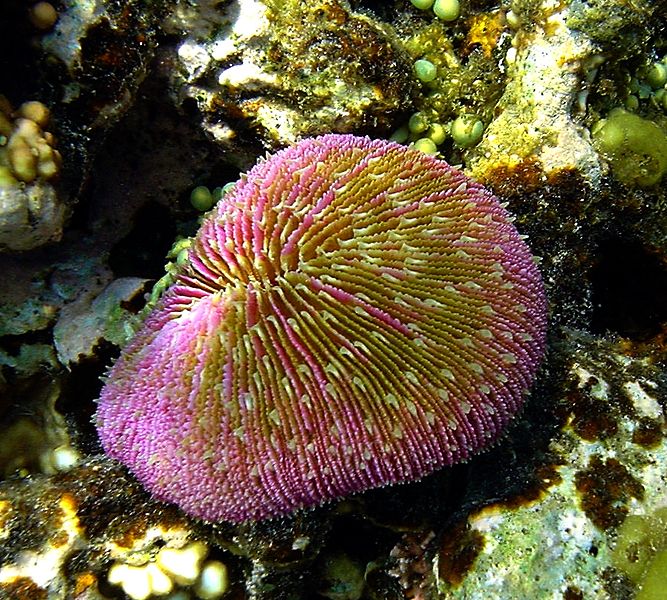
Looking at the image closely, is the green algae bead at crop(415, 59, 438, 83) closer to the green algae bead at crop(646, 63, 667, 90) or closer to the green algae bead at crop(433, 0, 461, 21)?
the green algae bead at crop(433, 0, 461, 21)

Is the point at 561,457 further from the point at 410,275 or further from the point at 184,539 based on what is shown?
the point at 184,539

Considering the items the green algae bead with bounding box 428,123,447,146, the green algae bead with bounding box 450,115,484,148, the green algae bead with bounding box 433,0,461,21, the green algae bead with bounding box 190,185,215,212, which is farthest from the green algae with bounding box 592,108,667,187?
the green algae bead with bounding box 190,185,215,212

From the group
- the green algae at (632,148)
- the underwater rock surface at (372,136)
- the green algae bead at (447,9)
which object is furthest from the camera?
the green algae bead at (447,9)

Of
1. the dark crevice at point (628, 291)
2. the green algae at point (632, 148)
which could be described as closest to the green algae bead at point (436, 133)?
the green algae at point (632, 148)

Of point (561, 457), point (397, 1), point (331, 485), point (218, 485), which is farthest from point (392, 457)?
point (397, 1)

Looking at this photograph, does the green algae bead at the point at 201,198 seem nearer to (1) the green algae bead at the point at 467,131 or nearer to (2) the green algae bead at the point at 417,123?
(2) the green algae bead at the point at 417,123

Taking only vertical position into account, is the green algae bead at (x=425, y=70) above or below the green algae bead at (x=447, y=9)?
below

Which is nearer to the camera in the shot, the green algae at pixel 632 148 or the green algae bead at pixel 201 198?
the green algae at pixel 632 148
